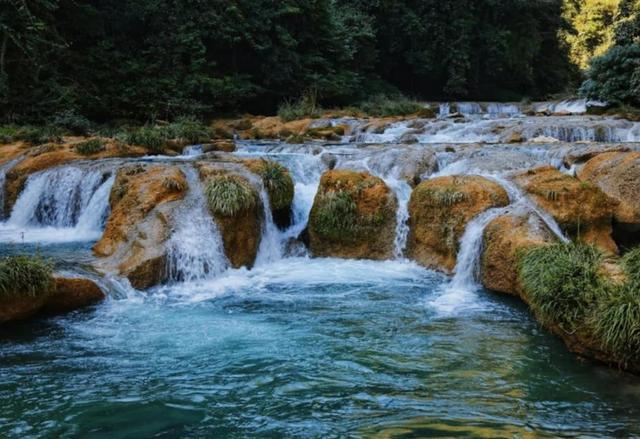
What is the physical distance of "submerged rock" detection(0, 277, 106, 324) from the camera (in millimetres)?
7270

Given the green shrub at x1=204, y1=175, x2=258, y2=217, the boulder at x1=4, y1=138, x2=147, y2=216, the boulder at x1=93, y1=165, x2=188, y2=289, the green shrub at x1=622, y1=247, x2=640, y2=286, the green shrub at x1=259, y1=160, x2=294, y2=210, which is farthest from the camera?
the boulder at x1=4, y1=138, x2=147, y2=216

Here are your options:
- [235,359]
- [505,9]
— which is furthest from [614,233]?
[505,9]

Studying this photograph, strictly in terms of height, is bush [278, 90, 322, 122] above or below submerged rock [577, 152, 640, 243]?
above

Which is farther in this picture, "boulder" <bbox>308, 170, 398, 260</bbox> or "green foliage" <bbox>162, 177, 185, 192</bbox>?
"boulder" <bbox>308, 170, 398, 260</bbox>

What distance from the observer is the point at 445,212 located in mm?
10406

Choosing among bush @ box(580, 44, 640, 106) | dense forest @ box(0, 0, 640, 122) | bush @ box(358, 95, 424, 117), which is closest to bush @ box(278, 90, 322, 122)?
dense forest @ box(0, 0, 640, 122)

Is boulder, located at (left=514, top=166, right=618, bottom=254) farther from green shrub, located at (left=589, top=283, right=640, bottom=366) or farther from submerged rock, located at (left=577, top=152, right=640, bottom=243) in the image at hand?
green shrub, located at (left=589, top=283, right=640, bottom=366)

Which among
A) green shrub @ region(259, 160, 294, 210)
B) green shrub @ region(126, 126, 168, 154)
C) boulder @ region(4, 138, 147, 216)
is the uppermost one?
green shrub @ region(126, 126, 168, 154)

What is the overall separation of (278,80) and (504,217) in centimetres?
1898

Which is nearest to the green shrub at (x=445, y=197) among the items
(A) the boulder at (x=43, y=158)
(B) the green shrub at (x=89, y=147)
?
(A) the boulder at (x=43, y=158)

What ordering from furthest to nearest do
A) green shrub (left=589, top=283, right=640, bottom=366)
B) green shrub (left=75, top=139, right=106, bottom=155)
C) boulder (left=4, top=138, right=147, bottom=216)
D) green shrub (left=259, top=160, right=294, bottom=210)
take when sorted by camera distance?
green shrub (left=75, top=139, right=106, bottom=155)
boulder (left=4, top=138, right=147, bottom=216)
green shrub (left=259, top=160, right=294, bottom=210)
green shrub (left=589, top=283, right=640, bottom=366)

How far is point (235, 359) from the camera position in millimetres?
6289

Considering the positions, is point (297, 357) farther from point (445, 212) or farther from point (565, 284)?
point (445, 212)

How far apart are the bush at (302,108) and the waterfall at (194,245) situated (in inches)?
521
